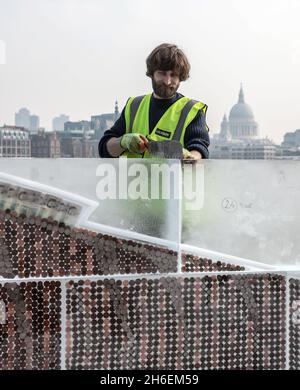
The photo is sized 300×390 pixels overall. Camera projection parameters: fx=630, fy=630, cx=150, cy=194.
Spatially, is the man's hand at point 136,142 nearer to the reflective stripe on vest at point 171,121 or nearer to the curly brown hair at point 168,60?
the reflective stripe on vest at point 171,121

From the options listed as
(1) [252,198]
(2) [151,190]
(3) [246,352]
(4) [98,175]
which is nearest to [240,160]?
(1) [252,198]

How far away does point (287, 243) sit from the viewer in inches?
156

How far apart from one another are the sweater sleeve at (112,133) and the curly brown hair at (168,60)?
0.40m

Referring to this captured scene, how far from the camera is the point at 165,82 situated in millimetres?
4070

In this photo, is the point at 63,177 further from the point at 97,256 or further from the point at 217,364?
the point at 217,364

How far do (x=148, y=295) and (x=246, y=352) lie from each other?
2.39 feet

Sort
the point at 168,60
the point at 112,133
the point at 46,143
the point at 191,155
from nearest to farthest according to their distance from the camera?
the point at 191,155
the point at 168,60
the point at 112,133
the point at 46,143

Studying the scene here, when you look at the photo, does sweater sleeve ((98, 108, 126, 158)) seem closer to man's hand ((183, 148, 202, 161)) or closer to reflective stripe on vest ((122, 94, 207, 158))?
reflective stripe on vest ((122, 94, 207, 158))

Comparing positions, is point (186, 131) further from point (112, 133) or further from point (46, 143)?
point (46, 143)

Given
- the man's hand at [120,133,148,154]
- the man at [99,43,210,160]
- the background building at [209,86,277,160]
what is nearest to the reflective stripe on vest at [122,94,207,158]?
Result: the man at [99,43,210,160]

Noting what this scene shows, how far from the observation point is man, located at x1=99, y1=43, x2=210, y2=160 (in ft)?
13.2

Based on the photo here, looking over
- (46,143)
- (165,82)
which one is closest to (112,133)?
(165,82)

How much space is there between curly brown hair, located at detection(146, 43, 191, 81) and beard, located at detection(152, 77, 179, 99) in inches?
3.1

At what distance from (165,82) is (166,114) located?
0.21 meters
